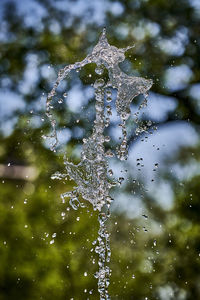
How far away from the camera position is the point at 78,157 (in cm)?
374

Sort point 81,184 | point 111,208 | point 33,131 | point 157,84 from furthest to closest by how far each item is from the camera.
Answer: point 33,131 → point 157,84 → point 111,208 → point 81,184

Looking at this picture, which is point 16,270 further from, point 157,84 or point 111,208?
point 157,84

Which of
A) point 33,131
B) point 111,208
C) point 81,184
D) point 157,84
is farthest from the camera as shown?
point 33,131

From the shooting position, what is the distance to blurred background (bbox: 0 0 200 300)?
352cm

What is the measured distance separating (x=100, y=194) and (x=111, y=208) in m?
1.01

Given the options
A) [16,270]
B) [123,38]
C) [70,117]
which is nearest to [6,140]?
[70,117]

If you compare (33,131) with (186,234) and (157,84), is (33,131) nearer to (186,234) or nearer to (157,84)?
(157,84)

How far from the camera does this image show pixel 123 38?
385 centimetres

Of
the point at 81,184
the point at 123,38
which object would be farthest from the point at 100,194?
the point at 123,38

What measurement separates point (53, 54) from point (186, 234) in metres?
2.33

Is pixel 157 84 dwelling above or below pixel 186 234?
above

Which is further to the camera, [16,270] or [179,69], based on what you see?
[16,270]

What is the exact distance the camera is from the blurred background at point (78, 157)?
3516 mm

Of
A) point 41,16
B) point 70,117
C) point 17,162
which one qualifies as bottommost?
point 17,162
